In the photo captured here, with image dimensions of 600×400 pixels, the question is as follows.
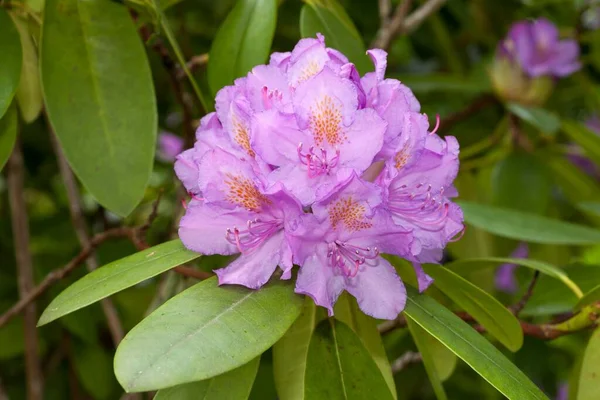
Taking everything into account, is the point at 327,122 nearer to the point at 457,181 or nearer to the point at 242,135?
the point at 242,135

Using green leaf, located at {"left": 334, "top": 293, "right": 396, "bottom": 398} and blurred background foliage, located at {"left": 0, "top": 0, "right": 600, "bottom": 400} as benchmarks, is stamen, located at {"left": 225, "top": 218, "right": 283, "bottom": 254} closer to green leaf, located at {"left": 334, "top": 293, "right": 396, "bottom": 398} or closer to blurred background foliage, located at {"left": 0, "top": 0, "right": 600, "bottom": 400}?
green leaf, located at {"left": 334, "top": 293, "right": 396, "bottom": 398}

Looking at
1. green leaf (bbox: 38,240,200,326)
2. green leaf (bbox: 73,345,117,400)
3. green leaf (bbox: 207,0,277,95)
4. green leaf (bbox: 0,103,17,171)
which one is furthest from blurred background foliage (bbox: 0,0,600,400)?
green leaf (bbox: 38,240,200,326)

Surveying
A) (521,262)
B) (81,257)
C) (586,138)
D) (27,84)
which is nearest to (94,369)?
(81,257)

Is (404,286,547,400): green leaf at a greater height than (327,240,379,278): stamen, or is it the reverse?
(327,240,379,278): stamen

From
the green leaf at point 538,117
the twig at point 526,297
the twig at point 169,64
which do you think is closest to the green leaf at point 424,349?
the twig at point 526,297

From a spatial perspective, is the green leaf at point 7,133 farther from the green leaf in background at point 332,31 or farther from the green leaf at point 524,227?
the green leaf at point 524,227

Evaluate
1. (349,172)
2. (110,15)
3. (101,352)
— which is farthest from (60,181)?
(349,172)
